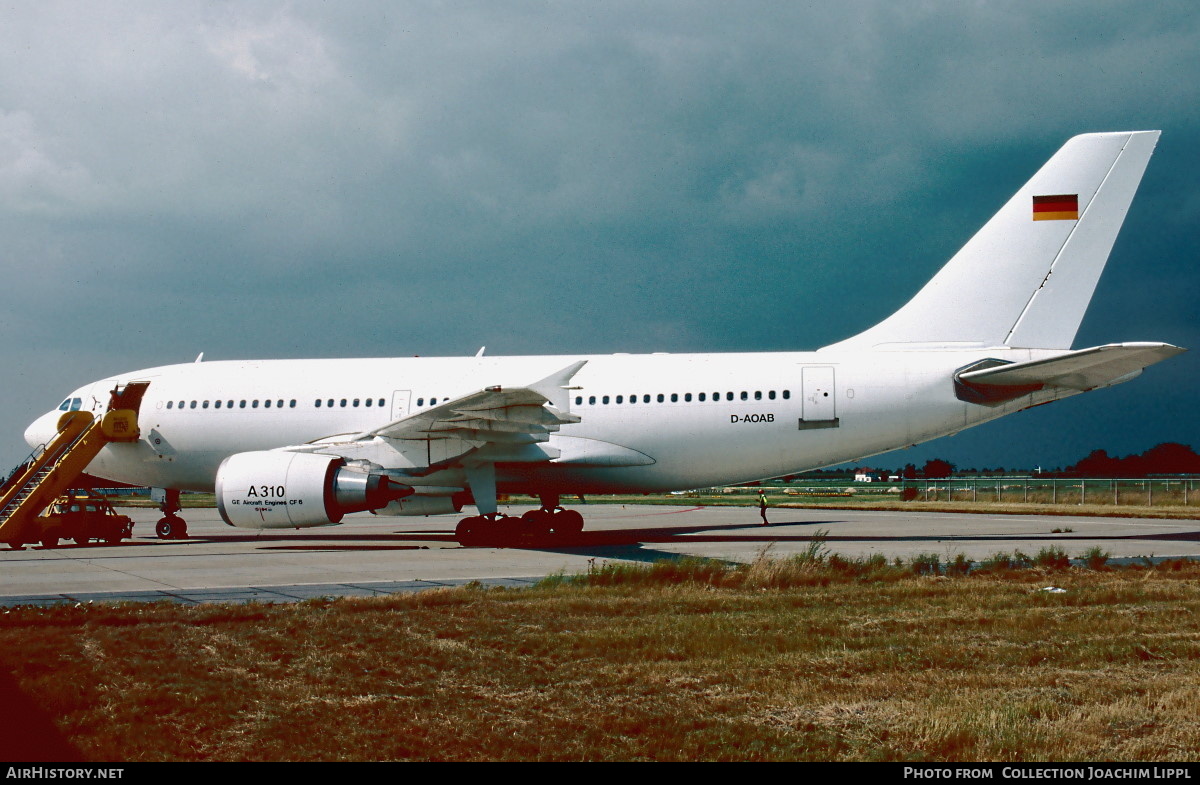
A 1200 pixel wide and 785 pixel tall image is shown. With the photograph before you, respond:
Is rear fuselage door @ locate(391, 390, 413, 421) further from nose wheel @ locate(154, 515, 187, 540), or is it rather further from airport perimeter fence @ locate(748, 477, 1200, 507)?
airport perimeter fence @ locate(748, 477, 1200, 507)

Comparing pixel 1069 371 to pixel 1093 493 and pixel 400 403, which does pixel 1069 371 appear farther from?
pixel 1093 493

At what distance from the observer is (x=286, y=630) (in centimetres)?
801

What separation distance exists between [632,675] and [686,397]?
1299cm

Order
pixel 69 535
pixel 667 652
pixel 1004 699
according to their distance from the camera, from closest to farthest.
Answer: pixel 1004 699 < pixel 667 652 < pixel 69 535

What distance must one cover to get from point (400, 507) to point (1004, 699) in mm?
15331

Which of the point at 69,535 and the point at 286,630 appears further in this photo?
the point at 69,535

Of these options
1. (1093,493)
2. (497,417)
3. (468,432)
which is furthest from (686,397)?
(1093,493)

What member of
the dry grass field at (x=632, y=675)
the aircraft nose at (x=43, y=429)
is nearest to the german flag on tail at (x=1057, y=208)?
the dry grass field at (x=632, y=675)

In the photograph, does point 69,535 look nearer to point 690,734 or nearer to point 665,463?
point 665,463

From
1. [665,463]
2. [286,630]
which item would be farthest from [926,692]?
[665,463]

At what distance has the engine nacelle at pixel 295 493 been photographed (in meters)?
16.7

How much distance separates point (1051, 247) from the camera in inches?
710

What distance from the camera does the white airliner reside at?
1700cm

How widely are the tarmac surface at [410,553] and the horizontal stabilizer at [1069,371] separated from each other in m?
2.98
